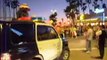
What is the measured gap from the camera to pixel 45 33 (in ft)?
38.3

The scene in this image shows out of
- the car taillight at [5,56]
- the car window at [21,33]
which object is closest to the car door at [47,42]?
the car window at [21,33]

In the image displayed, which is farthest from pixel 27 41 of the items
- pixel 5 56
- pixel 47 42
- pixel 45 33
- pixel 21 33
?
pixel 45 33

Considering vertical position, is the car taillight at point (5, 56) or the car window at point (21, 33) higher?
the car window at point (21, 33)

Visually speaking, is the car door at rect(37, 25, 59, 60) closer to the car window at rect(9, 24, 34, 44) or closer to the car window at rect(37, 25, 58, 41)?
the car window at rect(37, 25, 58, 41)

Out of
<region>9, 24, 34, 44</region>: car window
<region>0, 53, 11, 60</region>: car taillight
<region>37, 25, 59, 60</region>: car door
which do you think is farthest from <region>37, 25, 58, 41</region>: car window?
<region>0, 53, 11, 60</region>: car taillight

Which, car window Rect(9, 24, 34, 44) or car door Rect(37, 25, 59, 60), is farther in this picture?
car door Rect(37, 25, 59, 60)

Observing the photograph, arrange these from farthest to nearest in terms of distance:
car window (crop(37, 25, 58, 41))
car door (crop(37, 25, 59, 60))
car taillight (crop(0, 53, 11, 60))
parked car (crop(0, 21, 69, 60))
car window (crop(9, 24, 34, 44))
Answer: car window (crop(37, 25, 58, 41)) < car door (crop(37, 25, 59, 60)) < car window (crop(9, 24, 34, 44)) < parked car (crop(0, 21, 69, 60)) < car taillight (crop(0, 53, 11, 60))

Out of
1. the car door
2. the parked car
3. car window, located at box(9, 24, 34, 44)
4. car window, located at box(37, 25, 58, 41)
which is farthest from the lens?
car window, located at box(37, 25, 58, 41)

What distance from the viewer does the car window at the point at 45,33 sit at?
11.2m

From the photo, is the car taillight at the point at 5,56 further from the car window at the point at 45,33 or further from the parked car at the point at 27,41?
the car window at the point at 45,33

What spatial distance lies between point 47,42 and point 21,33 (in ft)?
5.41

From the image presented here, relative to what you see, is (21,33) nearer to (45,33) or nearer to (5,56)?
(5,56)

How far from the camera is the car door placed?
1096 cm

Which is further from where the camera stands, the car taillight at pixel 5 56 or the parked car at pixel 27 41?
the parked car at pixel 27 41
